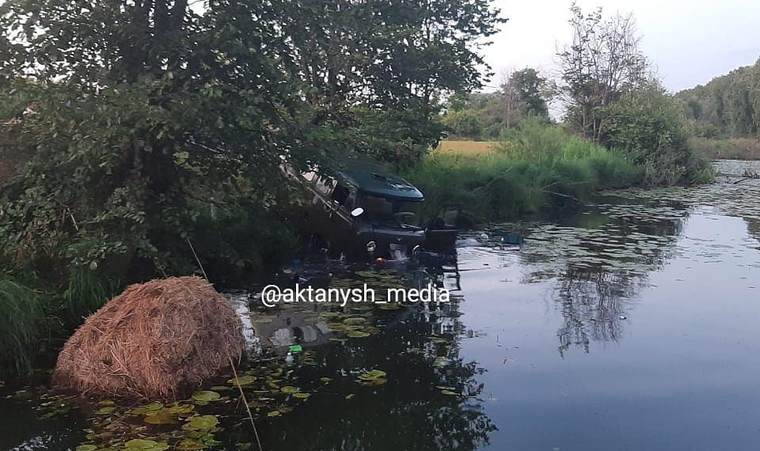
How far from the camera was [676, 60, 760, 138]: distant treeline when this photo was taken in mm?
64000

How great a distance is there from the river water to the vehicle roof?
54.2 inches

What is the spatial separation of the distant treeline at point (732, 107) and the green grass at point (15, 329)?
202 ft

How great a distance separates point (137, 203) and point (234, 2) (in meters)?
2.78

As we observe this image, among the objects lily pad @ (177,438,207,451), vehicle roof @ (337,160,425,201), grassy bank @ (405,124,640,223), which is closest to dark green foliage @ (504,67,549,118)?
grassy bank @ (405,124,640,223)

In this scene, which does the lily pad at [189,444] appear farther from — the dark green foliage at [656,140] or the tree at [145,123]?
the dark green foliage at [656,140]

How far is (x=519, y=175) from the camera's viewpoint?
71.9 ft

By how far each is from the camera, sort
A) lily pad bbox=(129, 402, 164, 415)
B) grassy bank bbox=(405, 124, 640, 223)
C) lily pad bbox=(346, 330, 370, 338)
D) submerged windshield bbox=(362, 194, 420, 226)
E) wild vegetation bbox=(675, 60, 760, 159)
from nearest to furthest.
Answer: lily pad bbox=(129, 402, 164, 415)
lily pad bbox=(346, 330, 370, 338)
submerged windshield bbox=(362, 194, 420, 226)
grassy bank bbox=(405, 124, 640, 223)
wild vegetation bbox=(675, 60, 760, 159)

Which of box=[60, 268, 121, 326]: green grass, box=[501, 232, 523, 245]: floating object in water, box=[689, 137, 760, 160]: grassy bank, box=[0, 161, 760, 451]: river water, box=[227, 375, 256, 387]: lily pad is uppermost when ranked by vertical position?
box=[689, 137, 760, 160]: grassy bank

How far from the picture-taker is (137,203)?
7.83 meters

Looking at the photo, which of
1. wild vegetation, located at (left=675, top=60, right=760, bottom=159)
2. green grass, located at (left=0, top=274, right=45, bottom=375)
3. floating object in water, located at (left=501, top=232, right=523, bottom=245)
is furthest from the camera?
wild vegetation, located at (left=675, top=60, right=760, bottom=159)

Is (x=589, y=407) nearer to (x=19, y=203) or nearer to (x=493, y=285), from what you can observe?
(x=493, y=285)

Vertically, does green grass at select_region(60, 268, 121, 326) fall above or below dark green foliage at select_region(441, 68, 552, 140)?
below

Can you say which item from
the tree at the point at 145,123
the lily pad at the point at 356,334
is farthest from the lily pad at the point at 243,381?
the tree at the point at 145,123

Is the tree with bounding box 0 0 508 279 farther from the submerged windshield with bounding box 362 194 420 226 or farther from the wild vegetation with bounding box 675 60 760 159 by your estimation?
the wild vegetation with bounding box 675 60 760 159
